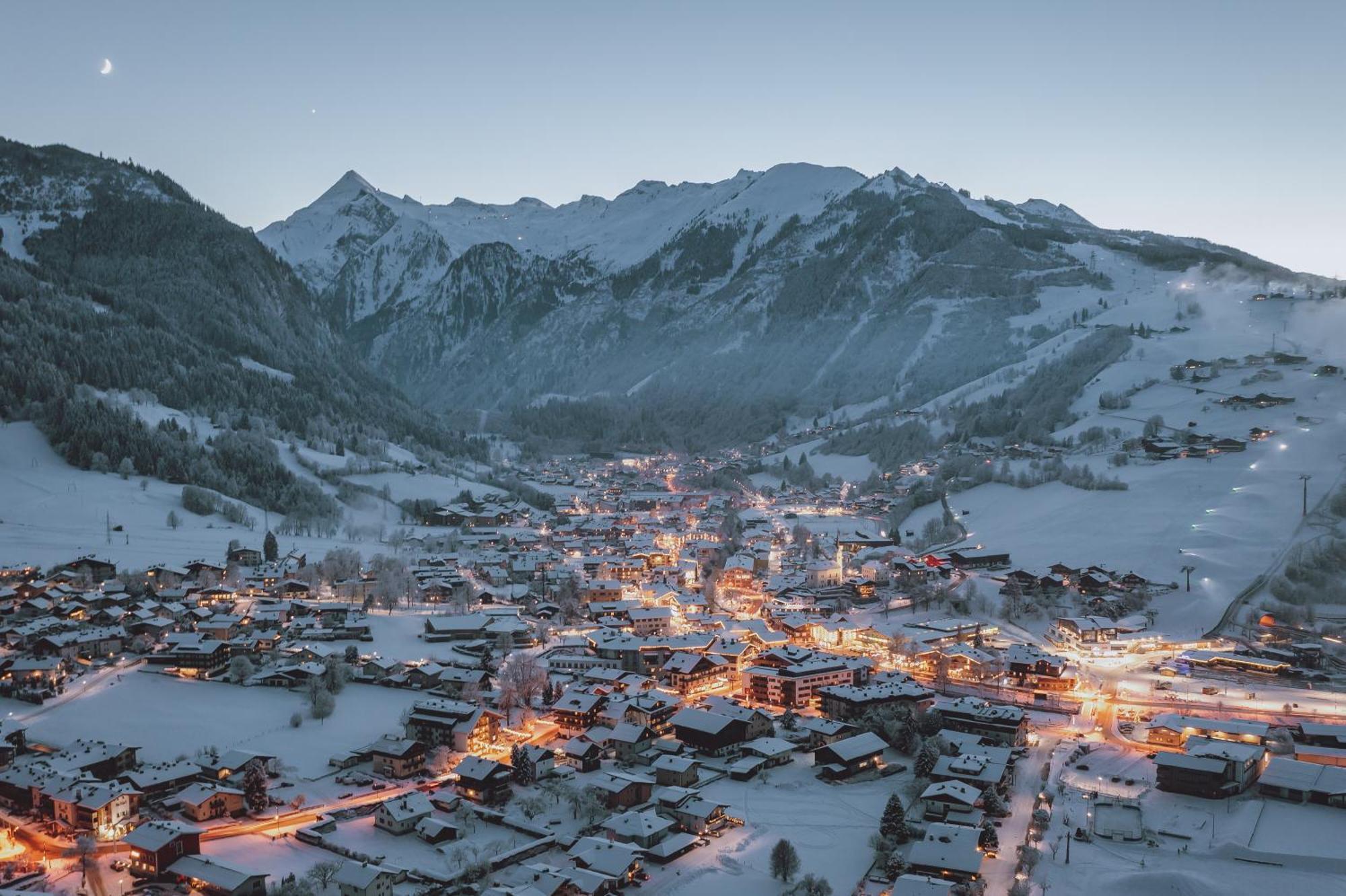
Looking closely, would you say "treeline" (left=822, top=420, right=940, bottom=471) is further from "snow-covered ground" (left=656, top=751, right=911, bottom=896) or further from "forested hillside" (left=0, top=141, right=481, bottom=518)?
"snow-covered ground" (left=656, top=751, right=911, bottom=896)

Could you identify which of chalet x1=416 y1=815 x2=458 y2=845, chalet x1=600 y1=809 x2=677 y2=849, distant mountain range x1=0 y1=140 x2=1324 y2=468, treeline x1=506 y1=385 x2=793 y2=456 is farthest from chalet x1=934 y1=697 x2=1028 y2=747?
treeline x1=506 y1=385 x2=793 y2=456

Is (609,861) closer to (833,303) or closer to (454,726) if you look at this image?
(454,726)

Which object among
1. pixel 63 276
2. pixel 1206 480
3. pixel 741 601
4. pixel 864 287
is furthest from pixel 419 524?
pixel 864 287

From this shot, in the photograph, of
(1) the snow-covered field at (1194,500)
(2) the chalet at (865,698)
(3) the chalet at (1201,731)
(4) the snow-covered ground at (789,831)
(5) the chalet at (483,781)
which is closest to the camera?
(4) the snow-covered ground at (789,831)

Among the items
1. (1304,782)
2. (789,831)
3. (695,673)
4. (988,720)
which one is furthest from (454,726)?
(1304,782)

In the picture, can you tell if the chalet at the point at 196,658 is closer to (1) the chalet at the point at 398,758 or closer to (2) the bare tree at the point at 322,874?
(1) the chalet at the point at 398,758

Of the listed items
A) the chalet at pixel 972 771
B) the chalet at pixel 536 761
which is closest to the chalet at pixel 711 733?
the chalet at pixel 536 761
